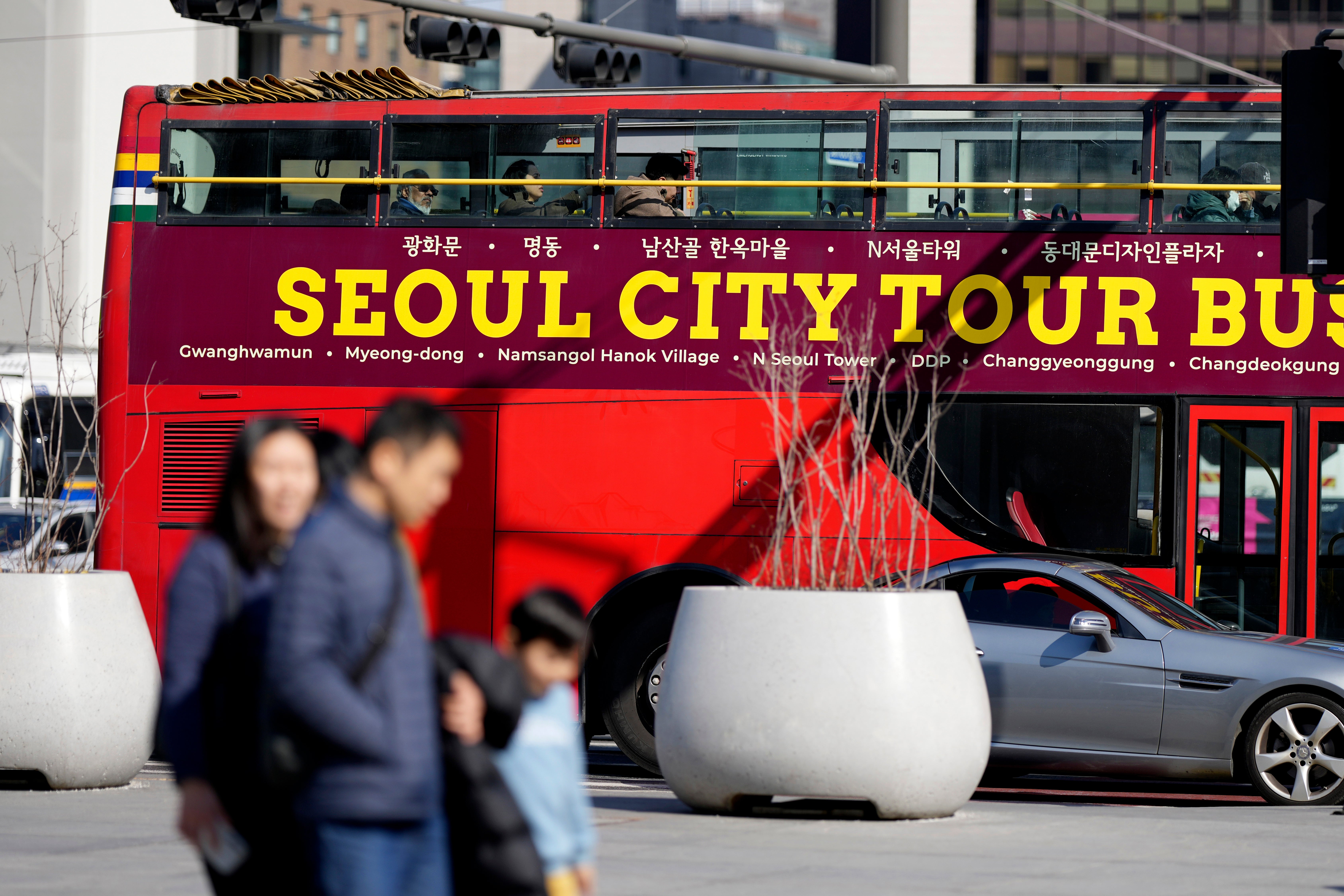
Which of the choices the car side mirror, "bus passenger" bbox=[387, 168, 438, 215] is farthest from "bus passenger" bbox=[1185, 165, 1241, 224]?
"bus passenger" bbox=[387, 168, 438, 215]

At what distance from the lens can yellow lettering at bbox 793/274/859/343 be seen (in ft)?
40.0

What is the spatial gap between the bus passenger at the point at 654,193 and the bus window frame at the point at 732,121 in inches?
1.4

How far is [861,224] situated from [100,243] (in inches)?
1608

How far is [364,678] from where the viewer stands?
364 cm

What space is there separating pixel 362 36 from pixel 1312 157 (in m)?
73.1

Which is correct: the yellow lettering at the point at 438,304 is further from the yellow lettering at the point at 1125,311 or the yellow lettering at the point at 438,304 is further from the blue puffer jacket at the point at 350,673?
the blue puffer jacket at the point at 350,673

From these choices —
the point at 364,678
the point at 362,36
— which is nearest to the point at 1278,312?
the point at 364,678

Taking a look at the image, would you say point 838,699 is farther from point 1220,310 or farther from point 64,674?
point 1220,310

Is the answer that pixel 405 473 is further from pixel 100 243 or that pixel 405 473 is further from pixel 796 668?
pixel 100 243

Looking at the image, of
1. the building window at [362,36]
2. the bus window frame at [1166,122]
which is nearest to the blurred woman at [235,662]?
the bus window frame at [1166,122]

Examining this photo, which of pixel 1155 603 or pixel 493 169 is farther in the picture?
pixel 493 169

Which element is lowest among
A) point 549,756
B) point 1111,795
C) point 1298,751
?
point 1111,795

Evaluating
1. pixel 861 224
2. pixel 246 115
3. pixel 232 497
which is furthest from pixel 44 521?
pixel 232 497

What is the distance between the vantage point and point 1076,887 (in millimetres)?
7227
